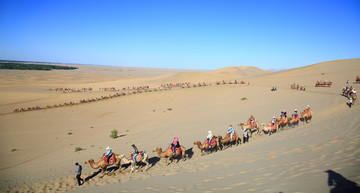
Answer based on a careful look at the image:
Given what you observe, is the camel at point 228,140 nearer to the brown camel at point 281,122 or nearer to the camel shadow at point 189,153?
the camel shadow at point 189,153

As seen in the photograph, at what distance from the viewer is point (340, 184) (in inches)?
178

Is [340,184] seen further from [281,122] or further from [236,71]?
[236,71]

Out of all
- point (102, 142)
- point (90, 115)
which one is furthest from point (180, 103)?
point (102, 142)

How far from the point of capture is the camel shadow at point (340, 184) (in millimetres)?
4176

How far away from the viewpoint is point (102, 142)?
15492 mm

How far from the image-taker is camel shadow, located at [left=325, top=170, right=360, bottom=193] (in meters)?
4.18

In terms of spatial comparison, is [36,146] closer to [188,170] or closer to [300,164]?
[188,170]

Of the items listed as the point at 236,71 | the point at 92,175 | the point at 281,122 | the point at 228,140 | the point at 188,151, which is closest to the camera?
the point at 92,175

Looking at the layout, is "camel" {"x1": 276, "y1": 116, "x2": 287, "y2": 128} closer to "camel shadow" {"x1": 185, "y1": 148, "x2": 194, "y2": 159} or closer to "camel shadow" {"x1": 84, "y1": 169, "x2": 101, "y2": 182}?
"camel shadow" {"x1": 185, "y1": 148, "x2": 194, "y2": 159}

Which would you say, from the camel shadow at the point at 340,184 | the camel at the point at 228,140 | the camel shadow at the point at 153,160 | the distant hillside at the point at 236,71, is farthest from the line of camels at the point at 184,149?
the distant hillside at the point at 236,71

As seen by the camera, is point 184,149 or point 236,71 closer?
point 184,149

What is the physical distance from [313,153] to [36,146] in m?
17.5

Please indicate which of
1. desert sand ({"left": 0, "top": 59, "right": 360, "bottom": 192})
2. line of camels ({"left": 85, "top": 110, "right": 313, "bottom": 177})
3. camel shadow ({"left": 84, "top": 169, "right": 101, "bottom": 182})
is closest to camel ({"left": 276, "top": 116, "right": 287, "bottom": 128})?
line of camels ({"left": 85, "top": 110, "right": 313, "bottom": 177})

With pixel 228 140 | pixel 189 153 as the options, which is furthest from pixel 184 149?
pixel 228 140
